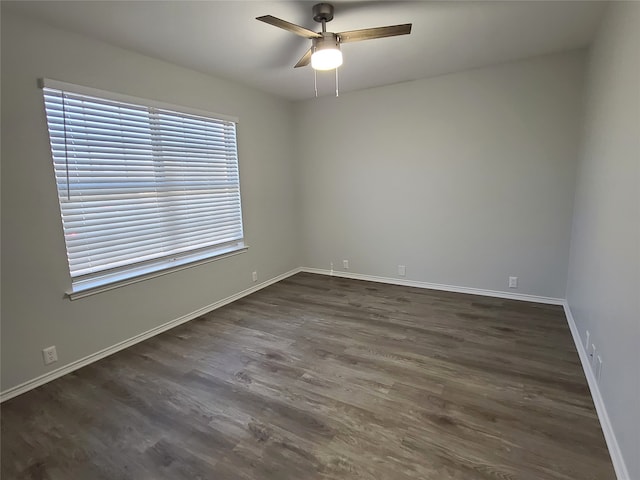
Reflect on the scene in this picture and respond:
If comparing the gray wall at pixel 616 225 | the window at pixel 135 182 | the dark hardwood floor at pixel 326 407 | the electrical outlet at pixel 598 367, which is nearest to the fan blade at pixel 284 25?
the window at pixel 135 182

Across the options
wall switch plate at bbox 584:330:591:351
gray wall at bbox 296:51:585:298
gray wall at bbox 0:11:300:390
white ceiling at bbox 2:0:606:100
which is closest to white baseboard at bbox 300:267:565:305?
gray wall at bbox 296:51:585:298

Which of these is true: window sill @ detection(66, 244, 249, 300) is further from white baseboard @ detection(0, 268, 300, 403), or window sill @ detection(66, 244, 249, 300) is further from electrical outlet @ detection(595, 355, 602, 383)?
electrical outlet @ detection(595, 355, 602, 383)

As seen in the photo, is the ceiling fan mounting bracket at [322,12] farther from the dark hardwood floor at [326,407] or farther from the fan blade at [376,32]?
the dark hardwood floor at [326,407]

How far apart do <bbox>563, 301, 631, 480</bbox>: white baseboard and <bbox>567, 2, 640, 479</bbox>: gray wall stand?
0.05m

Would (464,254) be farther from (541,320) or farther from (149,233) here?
(149,233)

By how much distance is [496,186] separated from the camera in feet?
11.8

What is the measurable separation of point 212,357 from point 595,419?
2582mm

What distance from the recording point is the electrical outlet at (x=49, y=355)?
7.87ft

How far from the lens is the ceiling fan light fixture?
7.22 feet

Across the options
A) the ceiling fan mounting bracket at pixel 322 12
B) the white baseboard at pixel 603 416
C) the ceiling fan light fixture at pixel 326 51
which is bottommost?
the white baseboard at pixel 603 416

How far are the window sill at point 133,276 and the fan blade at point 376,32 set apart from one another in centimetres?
251

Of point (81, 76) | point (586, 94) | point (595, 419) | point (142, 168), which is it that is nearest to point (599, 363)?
point (595, 419)

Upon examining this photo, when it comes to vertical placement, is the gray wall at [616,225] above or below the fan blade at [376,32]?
below

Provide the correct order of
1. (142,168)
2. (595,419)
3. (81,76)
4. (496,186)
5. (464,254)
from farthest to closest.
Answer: (464,254) < (496,186) < (142,168) < (81,76) < (595,419)
